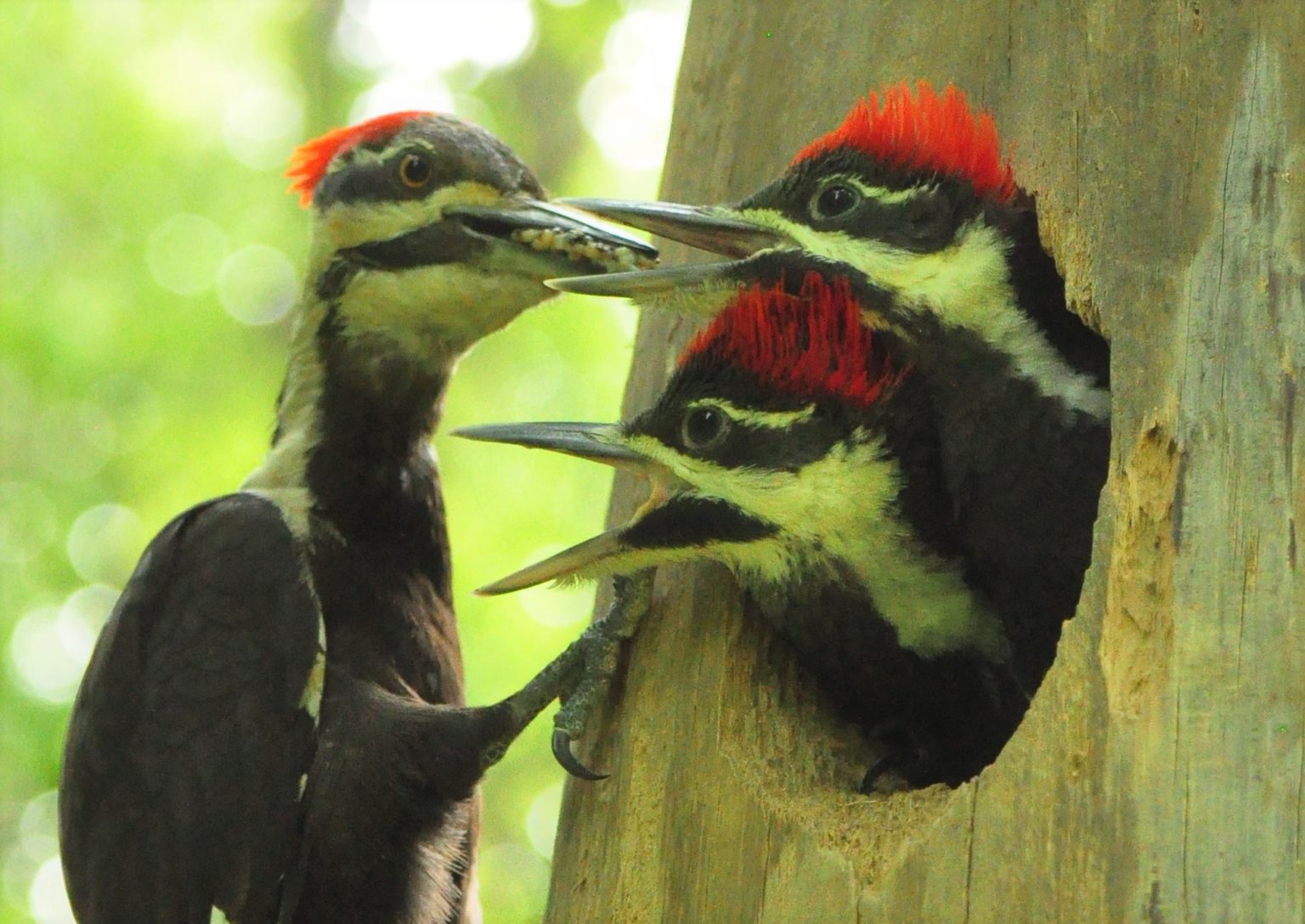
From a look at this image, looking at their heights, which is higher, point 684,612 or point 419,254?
point 419,254

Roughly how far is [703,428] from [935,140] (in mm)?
528

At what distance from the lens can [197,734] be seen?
2.71 m

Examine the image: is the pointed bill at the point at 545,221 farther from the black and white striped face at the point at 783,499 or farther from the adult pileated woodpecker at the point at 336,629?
the black and white striped face at the point at 783,499

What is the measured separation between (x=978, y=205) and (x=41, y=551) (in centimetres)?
598

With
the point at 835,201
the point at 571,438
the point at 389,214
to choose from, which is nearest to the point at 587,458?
the point at 571,438

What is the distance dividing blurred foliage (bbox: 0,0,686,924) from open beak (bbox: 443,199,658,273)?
12.0ft

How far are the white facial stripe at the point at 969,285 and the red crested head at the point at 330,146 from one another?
4.32 feet

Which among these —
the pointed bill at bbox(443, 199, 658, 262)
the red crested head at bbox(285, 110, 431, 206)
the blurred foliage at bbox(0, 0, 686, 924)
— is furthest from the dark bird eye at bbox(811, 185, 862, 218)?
the blurred foliage at bbox(0, 0, 686, 924)

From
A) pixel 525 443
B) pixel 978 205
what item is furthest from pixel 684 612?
pixel 978 205

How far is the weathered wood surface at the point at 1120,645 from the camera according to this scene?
63.5 inches

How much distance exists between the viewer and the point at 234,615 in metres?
2.78

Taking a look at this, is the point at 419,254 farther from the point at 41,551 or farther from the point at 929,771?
the point at 41,551

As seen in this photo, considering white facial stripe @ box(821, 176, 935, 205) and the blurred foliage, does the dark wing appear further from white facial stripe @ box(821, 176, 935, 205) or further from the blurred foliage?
the blurred foliage

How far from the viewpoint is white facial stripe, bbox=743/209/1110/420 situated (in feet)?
7.23
